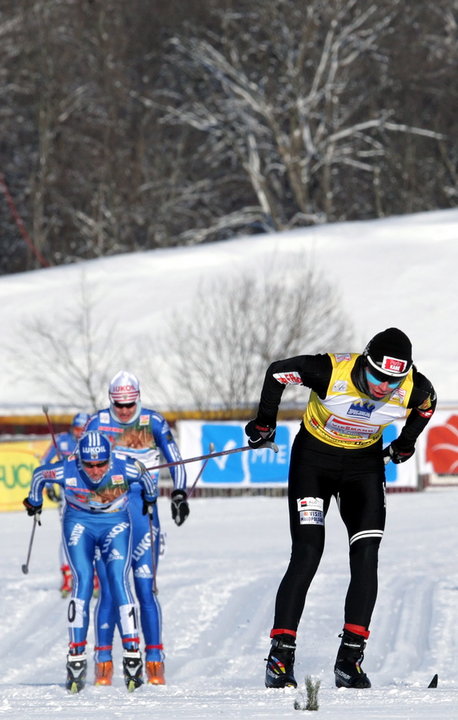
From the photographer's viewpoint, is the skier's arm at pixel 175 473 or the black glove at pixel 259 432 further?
the skier's arm at pixel 175 473

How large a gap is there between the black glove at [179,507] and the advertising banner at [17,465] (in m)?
11.4

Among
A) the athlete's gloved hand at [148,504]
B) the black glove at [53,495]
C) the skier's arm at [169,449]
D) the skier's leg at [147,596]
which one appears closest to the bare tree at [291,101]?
the black glove at [53,495]

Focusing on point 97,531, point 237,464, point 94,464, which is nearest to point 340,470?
point 94,464

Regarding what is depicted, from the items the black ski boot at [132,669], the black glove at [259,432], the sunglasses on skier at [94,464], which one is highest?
the black glove at [259,432]

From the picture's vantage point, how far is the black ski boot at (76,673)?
800 cm

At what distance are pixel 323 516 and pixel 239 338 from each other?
19157 millimetres

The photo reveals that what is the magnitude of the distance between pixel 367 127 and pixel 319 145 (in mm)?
1285

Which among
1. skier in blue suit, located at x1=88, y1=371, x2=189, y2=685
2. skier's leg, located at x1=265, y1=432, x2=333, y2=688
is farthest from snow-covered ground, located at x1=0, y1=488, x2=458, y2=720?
skier in blue suit, located at x1=88, y1=371, x2=189, y2=685

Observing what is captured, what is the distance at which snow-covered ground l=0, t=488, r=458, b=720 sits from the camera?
5.62 m

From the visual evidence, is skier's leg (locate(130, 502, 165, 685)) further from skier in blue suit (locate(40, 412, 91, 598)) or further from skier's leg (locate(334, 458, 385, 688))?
skier in blue suit (locate(40, 412, 91, 598))

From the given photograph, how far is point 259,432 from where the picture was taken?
659 centimetres

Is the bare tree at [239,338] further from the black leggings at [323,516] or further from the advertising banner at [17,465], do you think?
the black leggings at [323,516]

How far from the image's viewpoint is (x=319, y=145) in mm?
37125

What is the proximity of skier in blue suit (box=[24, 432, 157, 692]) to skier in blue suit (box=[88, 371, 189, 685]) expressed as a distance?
0.43ft
